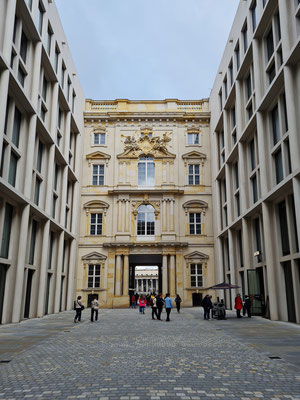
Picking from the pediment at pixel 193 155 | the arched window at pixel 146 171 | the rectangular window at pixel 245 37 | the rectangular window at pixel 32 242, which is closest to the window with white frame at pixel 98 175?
the arched window at pixel 146 171

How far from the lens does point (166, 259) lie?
3672 cm

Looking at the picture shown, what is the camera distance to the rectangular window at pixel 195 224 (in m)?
38.2

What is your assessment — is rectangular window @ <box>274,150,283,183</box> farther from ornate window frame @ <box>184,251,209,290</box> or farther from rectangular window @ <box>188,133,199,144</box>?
rectangular window @ <box>188,133,199,144</box>

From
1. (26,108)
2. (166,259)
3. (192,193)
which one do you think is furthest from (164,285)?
(26,108)

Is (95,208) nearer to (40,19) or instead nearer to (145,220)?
(145,220)

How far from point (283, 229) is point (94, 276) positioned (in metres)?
21.5

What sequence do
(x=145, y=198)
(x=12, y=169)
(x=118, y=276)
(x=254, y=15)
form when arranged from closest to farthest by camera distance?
(x=12, y=169)
(x=254, y=15)
(x=118, y=276)
(x=145, y=198)

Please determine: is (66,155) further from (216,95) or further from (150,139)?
(216,95)

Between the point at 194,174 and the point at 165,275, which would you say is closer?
the point at 165,275

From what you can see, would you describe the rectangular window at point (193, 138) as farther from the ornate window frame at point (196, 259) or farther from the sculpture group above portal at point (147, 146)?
the ornate window frame at point (196, 259)

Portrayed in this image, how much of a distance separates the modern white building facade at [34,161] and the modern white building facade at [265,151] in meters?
13.7

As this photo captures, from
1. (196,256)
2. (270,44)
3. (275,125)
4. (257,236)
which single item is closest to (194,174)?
(196,256)

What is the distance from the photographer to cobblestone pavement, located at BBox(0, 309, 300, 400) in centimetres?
637

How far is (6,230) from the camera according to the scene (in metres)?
19.9
